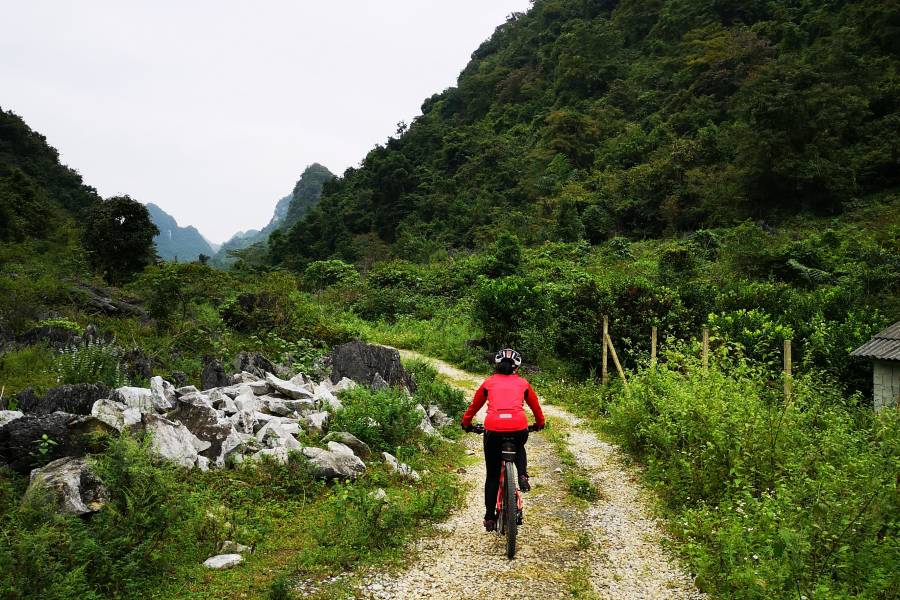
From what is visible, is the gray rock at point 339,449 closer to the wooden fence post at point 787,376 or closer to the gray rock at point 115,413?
the gray rock at point 115,413

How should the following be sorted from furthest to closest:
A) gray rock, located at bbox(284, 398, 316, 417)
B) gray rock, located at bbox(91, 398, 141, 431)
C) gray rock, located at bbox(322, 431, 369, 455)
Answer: gray rock, located at bbox(284, 398, 316, 417) → gray rock, located at bbox(322, 431, 369, 455) → gray rock, located at bbox(91, 398, 141, 431)

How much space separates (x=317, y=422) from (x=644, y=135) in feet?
120

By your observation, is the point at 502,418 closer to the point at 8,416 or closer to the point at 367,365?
the point at 8,416

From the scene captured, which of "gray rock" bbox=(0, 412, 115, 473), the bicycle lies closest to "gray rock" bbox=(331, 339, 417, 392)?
"gray rock" bbox=(0, 412, 115, 473)

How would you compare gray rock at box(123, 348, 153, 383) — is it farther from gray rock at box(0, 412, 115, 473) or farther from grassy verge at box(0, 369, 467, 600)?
grassy verge at box(0, 369, 467, 600)

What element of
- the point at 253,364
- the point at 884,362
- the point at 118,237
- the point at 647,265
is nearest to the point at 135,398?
the point at 253,364

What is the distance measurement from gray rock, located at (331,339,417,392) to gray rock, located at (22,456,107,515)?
17.5 ft

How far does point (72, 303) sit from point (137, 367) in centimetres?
803

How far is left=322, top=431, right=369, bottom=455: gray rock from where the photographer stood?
6891 mm

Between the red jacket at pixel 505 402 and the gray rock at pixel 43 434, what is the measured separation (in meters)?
3.78

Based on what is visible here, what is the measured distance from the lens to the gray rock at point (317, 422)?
712 cm

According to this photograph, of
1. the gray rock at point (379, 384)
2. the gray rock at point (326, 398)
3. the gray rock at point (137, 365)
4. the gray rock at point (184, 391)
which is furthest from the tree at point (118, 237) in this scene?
the gray rock at point (184, 391)

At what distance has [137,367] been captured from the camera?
7754mm

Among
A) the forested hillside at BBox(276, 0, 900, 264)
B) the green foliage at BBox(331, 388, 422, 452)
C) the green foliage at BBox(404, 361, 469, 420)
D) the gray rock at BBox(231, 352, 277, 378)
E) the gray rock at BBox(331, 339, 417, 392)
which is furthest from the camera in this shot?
the forested hillside at BBox(276, 0, 900, 264)
